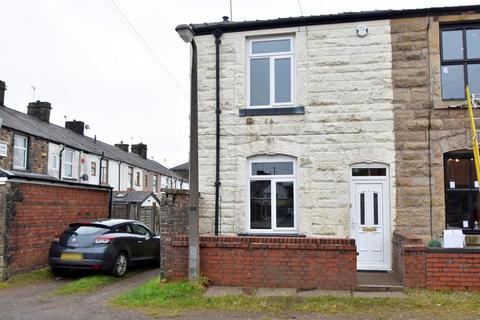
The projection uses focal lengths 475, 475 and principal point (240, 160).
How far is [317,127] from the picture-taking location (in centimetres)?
1095

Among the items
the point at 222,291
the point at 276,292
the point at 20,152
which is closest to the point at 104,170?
the point at 20,152

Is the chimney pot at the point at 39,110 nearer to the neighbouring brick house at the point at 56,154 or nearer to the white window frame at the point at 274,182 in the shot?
the neighbouring brick house at the point at 56,154

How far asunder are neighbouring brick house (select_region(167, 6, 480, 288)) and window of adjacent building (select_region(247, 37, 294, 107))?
0.08ft

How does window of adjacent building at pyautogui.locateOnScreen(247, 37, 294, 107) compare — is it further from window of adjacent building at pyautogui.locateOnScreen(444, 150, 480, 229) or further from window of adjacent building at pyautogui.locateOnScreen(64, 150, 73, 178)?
window of adjacent building at pyautogui.locateOnScreen(64, 150, 73, 178)

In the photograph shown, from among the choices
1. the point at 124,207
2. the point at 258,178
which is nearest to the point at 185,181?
the point at 124,207

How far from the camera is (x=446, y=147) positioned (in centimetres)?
1037

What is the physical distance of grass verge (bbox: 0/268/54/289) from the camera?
10.5 m

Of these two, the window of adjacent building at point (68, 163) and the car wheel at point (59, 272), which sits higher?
the window of adjacent building at point (68, 163)

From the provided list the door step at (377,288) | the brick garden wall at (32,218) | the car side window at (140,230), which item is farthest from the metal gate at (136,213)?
the door step at (377,288)

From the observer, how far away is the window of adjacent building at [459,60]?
34.7 feet

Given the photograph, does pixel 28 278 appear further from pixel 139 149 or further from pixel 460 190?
pixel 139 149

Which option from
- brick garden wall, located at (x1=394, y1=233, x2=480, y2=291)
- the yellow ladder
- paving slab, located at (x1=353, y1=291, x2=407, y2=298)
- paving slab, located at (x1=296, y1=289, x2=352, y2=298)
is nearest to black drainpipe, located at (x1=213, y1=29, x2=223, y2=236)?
paving slab, located at (x1=296, y1=289, x2=352, y2=298)

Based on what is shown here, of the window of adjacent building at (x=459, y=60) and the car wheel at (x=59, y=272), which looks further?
the car wheel at (x=59, y=272)

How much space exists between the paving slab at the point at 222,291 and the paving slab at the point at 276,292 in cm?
34
